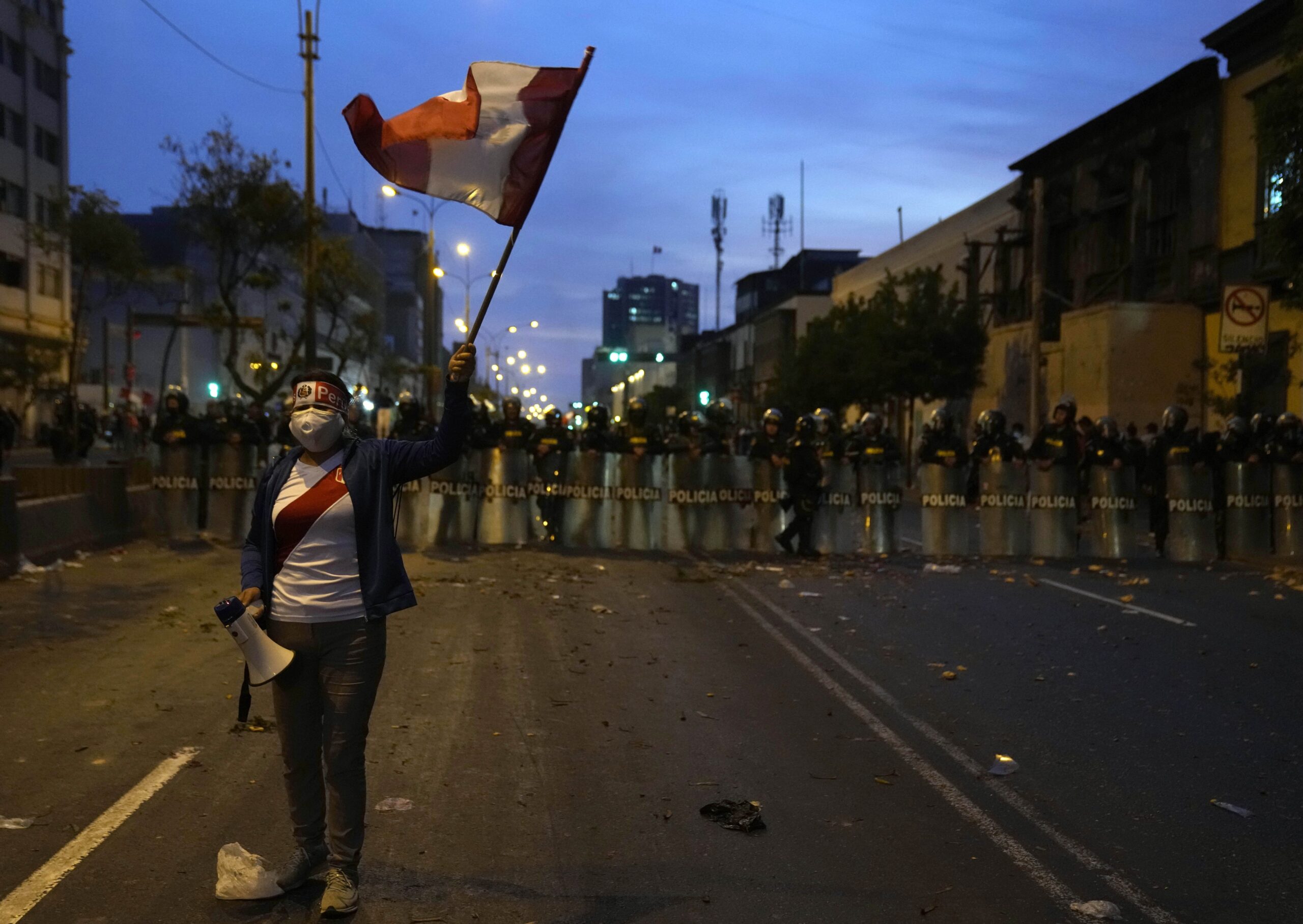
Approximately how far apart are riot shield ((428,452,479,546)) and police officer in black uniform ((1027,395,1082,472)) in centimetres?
Result: 777

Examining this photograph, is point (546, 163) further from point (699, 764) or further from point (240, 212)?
point (240, 212)

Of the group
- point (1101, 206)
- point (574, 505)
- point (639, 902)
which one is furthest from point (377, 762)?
point (1101, 206)

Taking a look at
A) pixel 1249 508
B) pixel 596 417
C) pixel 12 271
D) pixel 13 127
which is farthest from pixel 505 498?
pixel 13 127

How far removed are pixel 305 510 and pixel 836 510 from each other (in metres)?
13.7

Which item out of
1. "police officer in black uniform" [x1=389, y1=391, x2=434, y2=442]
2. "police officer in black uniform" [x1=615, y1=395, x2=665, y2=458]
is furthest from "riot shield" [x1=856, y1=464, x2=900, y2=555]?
"police officer in black uniform" [x1=389, y1=391, x2=434, y2=442]

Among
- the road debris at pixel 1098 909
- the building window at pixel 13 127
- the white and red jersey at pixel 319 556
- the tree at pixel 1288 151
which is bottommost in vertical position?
the road debris at pixel 1098 909

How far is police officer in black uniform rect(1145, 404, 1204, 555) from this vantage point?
17.8 meters

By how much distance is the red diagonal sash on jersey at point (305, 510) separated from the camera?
4797mm

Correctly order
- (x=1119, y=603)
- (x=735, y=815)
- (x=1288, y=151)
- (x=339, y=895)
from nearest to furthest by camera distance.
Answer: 1. (x=339, y=895)
2. (x=735, y=815)
3. (x=1119, y=603)
4. (x=1288, y=151)

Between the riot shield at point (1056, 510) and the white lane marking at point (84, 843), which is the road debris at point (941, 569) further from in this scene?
the white lane marking at point (84, 843)

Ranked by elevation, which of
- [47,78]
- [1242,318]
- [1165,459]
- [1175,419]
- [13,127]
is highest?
[47,78]

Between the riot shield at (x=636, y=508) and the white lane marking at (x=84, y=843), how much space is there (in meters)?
12.0

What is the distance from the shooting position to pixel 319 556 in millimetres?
4805

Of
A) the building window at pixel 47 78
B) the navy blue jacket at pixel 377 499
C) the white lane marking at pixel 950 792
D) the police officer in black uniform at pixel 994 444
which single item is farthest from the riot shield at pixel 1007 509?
the building window at pixel 47 78
